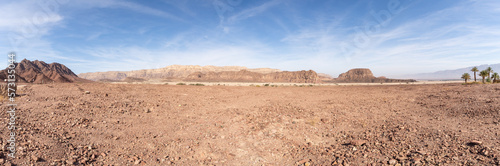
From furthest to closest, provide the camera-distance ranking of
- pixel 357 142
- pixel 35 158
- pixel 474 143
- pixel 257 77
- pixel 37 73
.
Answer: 1. pixel 257 77
2. pixel 37 73
3. pixel 357 142
4. pixel 474 143
5. pixel 35 158

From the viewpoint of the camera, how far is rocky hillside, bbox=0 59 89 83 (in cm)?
4817

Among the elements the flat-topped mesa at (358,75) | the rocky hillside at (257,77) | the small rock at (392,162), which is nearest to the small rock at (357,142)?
the small rock at (392,162)

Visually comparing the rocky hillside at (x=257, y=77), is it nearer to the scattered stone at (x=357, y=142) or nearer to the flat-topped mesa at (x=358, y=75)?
the flat-topped mesa at (x=358, y=75)

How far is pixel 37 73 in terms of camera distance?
180ft

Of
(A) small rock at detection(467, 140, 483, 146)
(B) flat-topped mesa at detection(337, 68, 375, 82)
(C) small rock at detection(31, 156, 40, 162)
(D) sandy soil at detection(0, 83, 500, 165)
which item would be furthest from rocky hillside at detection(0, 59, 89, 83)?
(B) flat-topped mesa at detection(337, 68, 375, 82)

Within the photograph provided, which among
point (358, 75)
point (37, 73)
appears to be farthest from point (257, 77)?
point (37, 73)

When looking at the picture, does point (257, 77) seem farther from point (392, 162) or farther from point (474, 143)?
point (392, 162)

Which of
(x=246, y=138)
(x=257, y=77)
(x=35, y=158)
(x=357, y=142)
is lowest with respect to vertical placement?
(x=246, y=138)

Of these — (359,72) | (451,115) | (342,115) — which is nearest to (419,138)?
(342,115)

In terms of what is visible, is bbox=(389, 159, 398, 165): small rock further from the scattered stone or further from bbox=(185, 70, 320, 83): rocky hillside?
bbox=(185, 70, 320, 83): rocky hillside

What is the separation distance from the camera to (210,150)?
5480 millimetres

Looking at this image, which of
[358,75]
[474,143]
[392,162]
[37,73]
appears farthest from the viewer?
[358,75]

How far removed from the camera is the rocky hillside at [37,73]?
48175mm

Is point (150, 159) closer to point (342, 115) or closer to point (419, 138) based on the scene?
point (419, 138)
